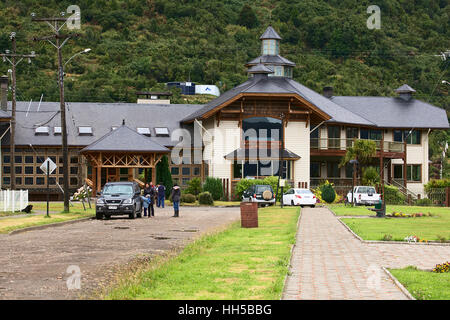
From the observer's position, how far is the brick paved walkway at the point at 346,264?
12133mm

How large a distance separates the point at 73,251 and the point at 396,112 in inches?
2266

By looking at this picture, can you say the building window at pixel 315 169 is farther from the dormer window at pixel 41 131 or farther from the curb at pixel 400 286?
the curb at pixel 400 286

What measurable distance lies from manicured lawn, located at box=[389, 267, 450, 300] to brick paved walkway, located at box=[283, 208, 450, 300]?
0.81 feet

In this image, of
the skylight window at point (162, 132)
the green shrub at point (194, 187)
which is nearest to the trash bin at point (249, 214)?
the green shrub at point (194, 187)

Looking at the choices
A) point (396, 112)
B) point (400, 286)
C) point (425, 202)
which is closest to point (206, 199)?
point (425, 202)

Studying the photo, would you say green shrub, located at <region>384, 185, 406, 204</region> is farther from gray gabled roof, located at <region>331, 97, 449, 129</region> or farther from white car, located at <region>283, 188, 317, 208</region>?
gray gabled roof, located at <region>331, 97, 449, 129</region>

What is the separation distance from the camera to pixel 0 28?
124 meters

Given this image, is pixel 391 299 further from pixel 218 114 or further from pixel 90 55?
pixel 90 55

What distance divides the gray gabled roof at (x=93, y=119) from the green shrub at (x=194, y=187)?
19.5ft

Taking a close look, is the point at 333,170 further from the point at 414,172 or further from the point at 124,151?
the point at 124,151

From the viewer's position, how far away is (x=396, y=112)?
74.1 metres

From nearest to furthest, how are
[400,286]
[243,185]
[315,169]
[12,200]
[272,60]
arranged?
[400,286] < [12,200] < [243,185] < [315,169] < [272,60]
